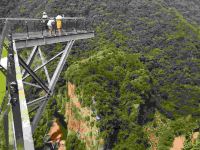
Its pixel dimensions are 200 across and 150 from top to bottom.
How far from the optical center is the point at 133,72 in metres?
40.4

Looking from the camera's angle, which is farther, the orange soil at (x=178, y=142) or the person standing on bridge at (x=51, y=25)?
the orange soil at (x=178, y=142)

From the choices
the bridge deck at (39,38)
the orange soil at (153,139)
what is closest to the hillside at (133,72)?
the orange soil at (153,139)

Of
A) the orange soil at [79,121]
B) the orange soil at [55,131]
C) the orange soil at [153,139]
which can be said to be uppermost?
the orange soil at [79,121]

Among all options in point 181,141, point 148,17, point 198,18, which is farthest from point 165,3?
point 181,141

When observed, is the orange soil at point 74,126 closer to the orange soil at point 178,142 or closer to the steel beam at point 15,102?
the orange soil at point 178,142

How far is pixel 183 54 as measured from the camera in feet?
159

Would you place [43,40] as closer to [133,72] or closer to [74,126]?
[74,126]

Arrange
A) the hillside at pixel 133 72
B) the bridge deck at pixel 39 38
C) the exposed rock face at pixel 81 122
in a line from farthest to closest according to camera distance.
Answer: the hillside at pixel 133 72 < the exposed rock face at pixel 81 122 < the bridge deck at pixel 39 38

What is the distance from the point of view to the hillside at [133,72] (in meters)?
35.4

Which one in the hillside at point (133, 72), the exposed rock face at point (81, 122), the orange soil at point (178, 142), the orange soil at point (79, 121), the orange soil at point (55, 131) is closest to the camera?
the exposed rock face at point (81, 122)

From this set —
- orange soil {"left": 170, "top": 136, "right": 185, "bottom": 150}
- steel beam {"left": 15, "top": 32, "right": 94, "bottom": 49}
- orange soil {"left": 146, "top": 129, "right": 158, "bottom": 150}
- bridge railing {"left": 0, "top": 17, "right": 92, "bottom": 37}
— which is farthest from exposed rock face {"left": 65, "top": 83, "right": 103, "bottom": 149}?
steel beam {"left": 15, "top": 32, "right": 94, "bottom": 49}

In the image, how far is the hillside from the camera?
35.4 metres

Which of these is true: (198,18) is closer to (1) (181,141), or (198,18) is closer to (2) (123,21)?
(2) (123,21)

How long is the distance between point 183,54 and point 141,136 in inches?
644
